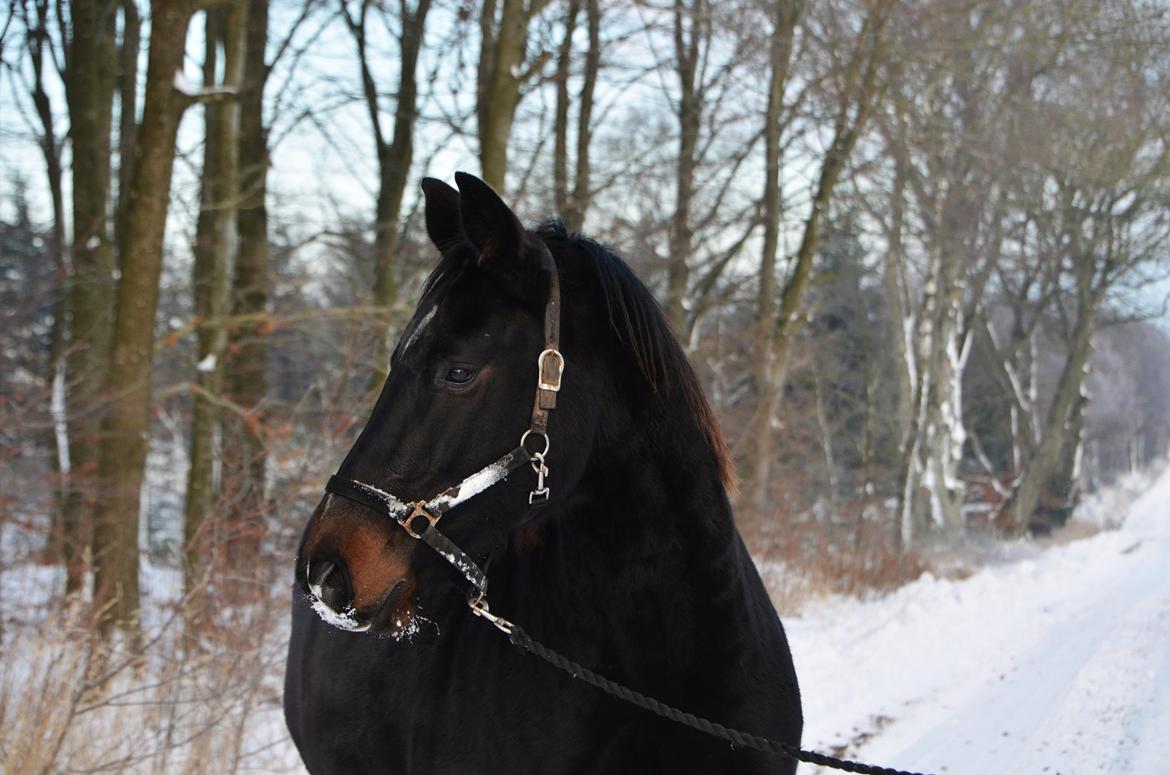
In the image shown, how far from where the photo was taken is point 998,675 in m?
7.47

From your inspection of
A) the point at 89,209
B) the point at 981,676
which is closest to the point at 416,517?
the point at 981,676

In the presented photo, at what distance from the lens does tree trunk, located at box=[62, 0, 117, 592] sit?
32.7ft

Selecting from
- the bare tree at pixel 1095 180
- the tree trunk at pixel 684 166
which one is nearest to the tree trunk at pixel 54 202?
the tree trunk at pixel 684 166

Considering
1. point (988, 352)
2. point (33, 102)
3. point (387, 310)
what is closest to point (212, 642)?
point (387, 310)

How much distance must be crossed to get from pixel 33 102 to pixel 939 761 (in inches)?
559

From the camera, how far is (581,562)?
247cm

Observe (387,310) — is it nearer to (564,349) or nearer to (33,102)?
(564,349)

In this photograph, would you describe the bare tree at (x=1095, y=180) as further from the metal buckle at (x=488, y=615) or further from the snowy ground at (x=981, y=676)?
the metal buckle at (x=488, y=615)

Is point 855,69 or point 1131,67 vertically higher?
point 1131,67

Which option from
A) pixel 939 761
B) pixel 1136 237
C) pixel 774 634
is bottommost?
pixel 939 761

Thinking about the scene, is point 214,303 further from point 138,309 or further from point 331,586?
point 331,586

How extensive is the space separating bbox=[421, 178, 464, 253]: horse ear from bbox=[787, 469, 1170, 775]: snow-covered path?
431 centimetres

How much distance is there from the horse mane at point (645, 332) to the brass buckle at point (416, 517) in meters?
0.67

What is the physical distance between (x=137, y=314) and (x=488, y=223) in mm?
6015
